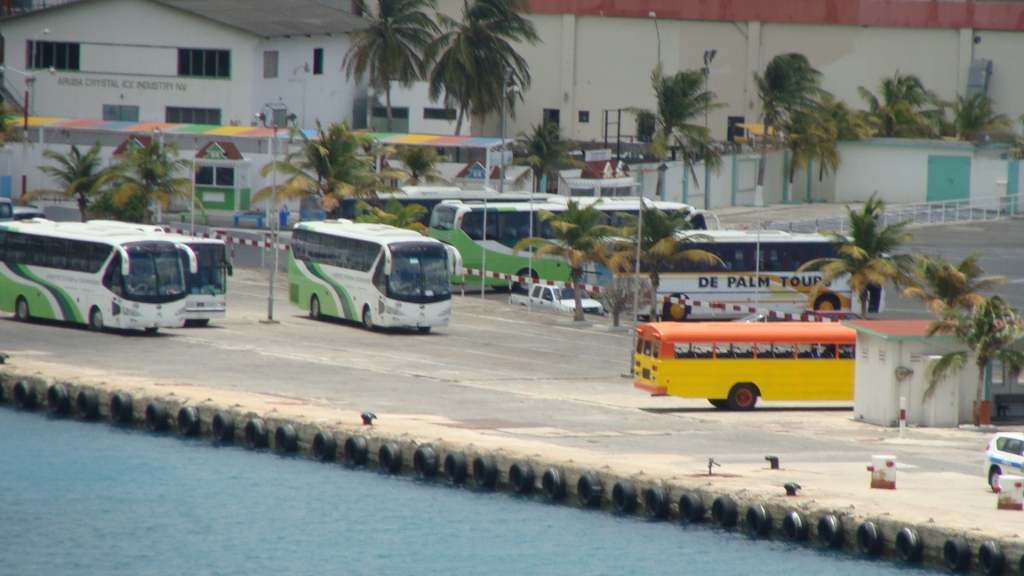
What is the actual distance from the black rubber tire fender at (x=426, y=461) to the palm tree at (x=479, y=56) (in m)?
51.9

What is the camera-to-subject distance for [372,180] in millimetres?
55469

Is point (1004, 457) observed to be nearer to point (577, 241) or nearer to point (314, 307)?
point (577, 241)

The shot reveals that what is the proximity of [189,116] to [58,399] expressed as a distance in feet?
158

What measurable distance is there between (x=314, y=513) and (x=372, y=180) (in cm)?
2809

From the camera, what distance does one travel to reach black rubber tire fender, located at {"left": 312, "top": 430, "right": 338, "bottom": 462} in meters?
31.2

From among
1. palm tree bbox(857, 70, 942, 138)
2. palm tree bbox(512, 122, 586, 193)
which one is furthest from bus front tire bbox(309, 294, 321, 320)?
palm tree bbox(857, 70, 942, 138)

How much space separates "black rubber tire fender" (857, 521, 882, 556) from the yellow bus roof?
36.7ft

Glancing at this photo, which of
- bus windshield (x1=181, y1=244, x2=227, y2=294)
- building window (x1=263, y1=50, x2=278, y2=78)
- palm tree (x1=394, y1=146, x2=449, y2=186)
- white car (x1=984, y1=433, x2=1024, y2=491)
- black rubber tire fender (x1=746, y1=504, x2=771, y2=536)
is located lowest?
black rubber tire fender (x1=746, y1=504, x2=771, y2=536)

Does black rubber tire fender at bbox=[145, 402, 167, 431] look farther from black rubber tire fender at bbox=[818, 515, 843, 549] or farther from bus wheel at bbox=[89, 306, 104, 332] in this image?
black rubber tire fender at bbox=[818, 515, 843, 549]

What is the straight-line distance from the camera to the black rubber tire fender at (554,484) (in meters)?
27.9

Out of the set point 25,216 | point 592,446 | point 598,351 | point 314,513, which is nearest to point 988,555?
point 592,446

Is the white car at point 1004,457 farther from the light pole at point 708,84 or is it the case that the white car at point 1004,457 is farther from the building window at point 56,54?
the building window at point 56,54

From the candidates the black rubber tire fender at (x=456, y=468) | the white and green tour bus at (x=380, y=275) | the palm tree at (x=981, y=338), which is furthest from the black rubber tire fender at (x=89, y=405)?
the palm tree at (x=981, y=338)

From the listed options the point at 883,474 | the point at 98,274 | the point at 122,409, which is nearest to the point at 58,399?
the point at 122,409
